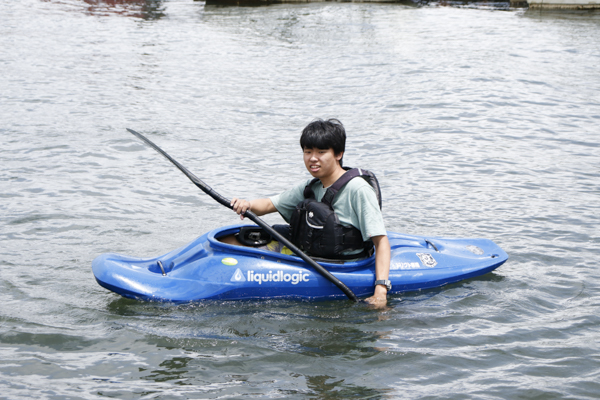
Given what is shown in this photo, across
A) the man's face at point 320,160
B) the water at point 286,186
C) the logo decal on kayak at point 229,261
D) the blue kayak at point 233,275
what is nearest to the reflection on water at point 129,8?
the water at point 286,186

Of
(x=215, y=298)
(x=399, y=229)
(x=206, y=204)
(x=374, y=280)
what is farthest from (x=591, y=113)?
(x=215, y=298)

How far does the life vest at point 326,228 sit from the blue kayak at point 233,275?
10 cm

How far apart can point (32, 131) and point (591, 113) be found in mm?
8794

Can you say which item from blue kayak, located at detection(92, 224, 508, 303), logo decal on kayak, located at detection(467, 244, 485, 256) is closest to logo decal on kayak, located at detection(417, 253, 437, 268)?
blue kayak, located at detection(92, 224, 508, 303)

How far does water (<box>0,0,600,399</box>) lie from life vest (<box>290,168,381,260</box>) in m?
0.39

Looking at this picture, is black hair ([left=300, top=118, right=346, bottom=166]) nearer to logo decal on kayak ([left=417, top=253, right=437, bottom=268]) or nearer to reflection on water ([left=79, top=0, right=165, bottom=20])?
logo decal on kayak ([left=417, top=253, right=437, bottom=268])

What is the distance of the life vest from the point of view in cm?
401

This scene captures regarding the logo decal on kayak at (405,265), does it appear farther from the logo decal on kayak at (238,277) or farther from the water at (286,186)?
the logo decal on kayak at (238,277)

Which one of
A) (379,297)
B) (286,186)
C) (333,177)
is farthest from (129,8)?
(379,297)

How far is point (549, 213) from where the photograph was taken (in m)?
6.25

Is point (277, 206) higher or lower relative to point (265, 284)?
higher

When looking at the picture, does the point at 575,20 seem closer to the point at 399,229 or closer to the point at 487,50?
the point at 487,50

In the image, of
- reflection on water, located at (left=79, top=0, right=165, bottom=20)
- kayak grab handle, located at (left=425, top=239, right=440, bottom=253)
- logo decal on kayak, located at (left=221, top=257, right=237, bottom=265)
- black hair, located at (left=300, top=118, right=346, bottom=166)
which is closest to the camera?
black hair, located at (left=300, top=118, right=346, bottom=166)

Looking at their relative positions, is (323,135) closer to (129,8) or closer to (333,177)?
(333,177)
